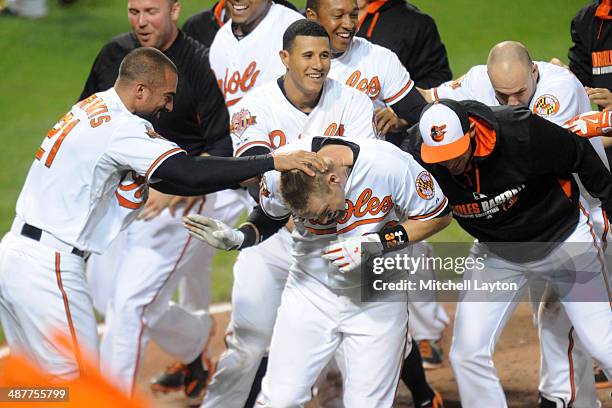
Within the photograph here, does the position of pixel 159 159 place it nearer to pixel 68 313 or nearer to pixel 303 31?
pixel 68 313

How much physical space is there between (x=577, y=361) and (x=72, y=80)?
9.26 metres

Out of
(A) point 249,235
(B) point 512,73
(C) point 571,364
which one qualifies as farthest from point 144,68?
(C) point 571,364

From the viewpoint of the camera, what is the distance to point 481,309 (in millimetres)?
5570

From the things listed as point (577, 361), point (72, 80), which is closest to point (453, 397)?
point (577, 361)

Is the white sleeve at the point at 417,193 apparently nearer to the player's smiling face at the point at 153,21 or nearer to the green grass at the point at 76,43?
the player's smiling face at the point at 153,21

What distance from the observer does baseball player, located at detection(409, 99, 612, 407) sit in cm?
527

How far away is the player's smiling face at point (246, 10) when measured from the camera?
6.40 m

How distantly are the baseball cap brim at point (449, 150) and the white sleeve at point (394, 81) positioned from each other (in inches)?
38.3

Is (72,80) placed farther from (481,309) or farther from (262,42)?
(481,309)

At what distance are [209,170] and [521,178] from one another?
151 cm

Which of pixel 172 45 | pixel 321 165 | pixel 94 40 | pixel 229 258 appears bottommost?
pixel 229 258

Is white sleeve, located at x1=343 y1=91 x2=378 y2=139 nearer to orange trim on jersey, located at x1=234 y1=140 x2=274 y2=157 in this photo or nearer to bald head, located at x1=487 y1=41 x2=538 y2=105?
orange trim on jersey, located at x1=234 y1=140 x2=274 y2=157

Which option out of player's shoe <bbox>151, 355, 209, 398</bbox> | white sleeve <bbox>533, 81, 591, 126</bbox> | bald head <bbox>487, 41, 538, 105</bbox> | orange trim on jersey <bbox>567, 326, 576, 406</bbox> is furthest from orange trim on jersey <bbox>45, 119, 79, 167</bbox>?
orange trim on jersey <bbox>567, 326, 576, 406</bbox>

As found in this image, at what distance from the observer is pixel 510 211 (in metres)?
5.52
